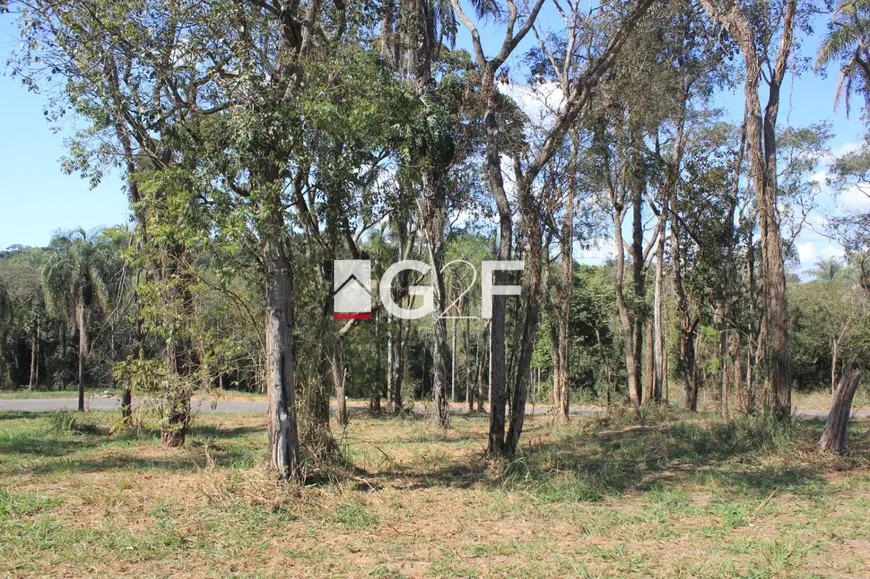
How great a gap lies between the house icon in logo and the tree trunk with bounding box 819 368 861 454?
6.56 m

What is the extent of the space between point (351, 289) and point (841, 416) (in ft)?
22.7

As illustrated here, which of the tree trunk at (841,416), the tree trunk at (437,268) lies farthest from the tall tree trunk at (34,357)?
the tree trunk at (841,416)

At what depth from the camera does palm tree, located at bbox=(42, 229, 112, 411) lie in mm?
22875

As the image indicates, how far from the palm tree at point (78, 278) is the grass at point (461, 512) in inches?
516

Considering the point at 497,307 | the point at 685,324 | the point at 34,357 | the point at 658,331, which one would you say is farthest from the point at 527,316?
the point at 34,357

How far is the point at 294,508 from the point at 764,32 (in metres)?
12.2

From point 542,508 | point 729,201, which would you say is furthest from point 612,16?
point 542,508

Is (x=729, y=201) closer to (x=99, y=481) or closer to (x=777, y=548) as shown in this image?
(x=777, y=548)

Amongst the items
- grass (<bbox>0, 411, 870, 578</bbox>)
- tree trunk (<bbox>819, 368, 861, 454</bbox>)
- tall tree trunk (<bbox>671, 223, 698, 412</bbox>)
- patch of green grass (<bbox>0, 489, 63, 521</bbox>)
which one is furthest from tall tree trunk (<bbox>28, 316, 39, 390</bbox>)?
tree trunk (<bbox>819, 368, 861, 454</bbox>)

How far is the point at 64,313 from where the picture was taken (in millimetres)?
27094

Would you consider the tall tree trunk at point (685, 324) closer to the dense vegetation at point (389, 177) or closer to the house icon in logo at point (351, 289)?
the dense vegetation at point (389, 177)

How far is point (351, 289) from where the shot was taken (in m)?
9.98

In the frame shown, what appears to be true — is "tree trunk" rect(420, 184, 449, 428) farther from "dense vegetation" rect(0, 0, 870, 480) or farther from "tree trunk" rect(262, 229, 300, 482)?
"tree trunk" rect(262, 229, 300, 482)

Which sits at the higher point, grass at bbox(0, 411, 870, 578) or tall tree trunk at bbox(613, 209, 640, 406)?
tall tree trunk at bbox(613, 209, 640, 406)
